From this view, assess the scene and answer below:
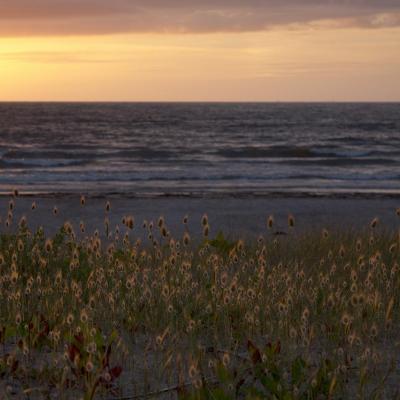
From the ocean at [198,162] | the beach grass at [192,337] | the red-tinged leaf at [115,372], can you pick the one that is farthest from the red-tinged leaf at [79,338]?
the ocean at [198,162]

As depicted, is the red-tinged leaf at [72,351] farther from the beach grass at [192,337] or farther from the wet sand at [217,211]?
the wet sand at [217,211]

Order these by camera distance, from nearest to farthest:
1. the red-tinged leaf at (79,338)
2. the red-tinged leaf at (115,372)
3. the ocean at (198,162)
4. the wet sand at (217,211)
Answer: the red-tinged leaf at (115,372)
the red-tinged leaf at (79,338)
the wet sand at (217,211)
the ocean at (198,162)

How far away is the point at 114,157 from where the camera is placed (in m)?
38.7

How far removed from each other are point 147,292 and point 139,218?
1081 centimetres

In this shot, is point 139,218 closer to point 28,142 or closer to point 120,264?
point 120,264

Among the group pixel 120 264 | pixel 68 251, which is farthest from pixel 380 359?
pixel 68 251

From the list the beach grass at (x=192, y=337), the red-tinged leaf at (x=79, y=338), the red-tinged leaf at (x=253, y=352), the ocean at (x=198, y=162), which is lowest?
the ocean at (x=198, y=162)

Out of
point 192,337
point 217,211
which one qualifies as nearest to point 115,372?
point 192,337

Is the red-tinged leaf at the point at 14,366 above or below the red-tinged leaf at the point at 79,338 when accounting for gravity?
below

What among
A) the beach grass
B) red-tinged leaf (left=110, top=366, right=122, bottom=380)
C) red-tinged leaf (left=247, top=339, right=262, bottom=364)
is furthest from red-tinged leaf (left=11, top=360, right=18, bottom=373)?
red-tinged leaf (left=247, top=339, right=262, bottom=364)

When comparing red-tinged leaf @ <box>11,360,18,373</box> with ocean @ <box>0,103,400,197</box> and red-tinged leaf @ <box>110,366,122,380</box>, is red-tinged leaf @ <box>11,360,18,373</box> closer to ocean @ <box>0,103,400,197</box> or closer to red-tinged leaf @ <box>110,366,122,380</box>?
red-tinged leaf @ <box>110,366,122,380</box>

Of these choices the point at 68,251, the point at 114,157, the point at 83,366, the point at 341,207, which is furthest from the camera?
the point at 114,157

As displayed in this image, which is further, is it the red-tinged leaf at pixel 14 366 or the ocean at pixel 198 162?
the ocean at pixel 198 162

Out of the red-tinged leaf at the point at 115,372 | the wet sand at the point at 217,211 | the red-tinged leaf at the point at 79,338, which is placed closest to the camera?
the red-tinged leaf at the point at 115,372
